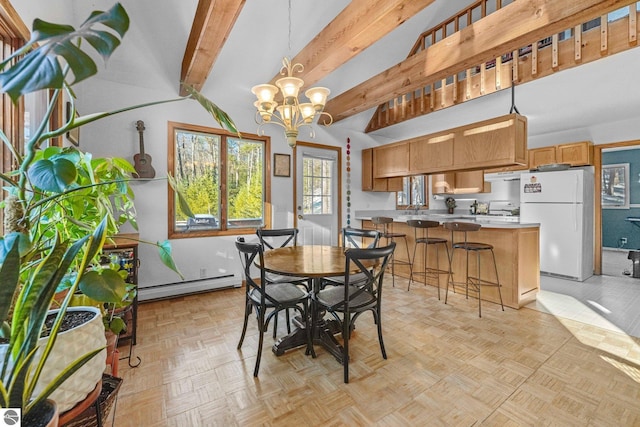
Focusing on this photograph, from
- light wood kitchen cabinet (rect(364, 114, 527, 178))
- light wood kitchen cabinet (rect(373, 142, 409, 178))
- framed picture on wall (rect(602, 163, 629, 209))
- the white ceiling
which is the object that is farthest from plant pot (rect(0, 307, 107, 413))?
framed picture on wall (rect(602, 163, 629, 209))

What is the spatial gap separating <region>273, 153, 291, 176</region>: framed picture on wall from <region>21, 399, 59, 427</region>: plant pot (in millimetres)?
3557

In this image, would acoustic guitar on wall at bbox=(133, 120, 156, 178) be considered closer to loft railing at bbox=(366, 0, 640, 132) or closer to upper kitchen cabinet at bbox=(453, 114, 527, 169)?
loft railing at bbox=(366, 0, 640, 132)

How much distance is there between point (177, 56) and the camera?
310cm

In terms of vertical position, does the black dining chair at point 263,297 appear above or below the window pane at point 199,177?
below

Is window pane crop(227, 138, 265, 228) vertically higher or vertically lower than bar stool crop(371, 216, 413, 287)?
higher

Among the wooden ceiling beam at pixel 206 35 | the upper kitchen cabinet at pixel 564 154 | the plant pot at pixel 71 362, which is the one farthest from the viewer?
the upper kitchen cabinet at pixel 564 154

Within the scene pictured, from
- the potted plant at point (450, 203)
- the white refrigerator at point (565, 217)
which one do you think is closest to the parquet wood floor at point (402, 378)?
the white refrigerator at point (565, 217)

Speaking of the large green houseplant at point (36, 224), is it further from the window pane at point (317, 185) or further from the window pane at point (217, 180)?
the window pane at point (317, 185)

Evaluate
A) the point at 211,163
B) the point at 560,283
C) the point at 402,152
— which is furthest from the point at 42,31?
the point at 560,283

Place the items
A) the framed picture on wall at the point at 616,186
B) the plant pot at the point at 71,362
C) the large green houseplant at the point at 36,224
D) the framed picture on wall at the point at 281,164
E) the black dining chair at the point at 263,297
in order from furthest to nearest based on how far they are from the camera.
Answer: the framed picture on wall at the point at 616,186 < the framed picture on wall at the point at 281,164 < the black dining chair at the point at 263,297 < the plant pot at the point at 71,362 < the large green houseplant at the point at 36,224

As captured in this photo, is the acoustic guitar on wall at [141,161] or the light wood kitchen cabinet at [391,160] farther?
the light wood kitchen cabinet at [391,160]

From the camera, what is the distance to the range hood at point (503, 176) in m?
5.20

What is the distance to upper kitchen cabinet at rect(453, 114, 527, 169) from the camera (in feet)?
10.6

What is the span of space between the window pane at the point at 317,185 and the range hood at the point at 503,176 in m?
3.24
